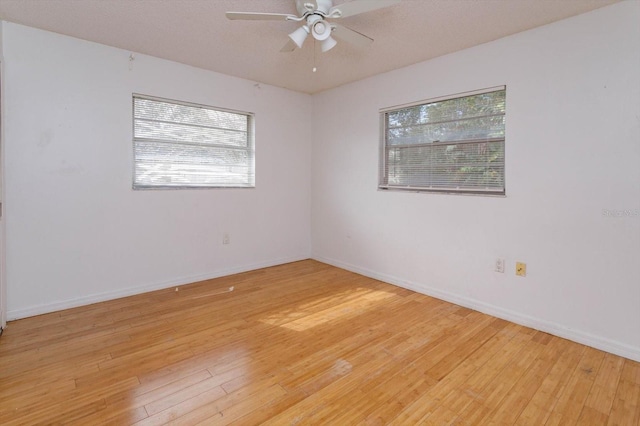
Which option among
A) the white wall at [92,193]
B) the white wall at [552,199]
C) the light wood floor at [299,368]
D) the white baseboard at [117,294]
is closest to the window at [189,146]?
the white wall at [92,193]

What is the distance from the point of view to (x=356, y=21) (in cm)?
253

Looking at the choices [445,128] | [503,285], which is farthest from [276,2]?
[503,285]

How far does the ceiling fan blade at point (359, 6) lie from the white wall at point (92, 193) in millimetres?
2215

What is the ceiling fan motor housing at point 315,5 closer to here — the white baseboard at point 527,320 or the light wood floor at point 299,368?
the light wood floor at point 299,368

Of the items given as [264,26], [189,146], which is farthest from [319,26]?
[189,146]

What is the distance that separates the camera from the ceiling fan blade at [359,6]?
196cm

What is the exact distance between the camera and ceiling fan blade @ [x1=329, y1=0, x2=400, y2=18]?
6.45 feet

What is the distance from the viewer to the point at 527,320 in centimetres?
272

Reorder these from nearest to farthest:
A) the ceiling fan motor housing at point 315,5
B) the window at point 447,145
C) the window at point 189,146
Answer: the ceiling fan motor housing at point 315,5 → the window at point 447,145 → the window at point 189,146

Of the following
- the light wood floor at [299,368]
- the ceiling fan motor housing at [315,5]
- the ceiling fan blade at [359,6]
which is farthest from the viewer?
the ceiling fan motor housing at [315,5]

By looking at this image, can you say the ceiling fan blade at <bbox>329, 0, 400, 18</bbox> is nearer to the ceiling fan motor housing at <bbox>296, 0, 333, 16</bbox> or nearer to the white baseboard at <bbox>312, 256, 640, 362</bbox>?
the ceiling fan motor housing at <bbox>296, 0, 333, 16</bbox>

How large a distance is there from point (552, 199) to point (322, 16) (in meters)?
2.22

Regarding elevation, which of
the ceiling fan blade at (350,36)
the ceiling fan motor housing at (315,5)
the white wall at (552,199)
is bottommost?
the white wall at (552,199)

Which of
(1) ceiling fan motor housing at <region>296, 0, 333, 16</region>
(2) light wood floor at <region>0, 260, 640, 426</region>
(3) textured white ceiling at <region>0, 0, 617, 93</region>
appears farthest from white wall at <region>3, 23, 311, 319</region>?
(1) ceiling fan motor housing at <region>296, 0, 333, 16</region>
